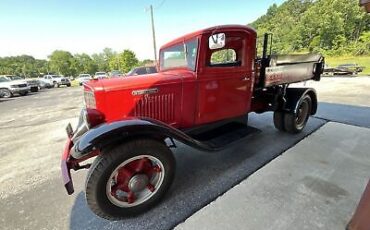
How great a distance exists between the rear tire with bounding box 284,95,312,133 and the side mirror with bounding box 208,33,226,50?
2.31 m

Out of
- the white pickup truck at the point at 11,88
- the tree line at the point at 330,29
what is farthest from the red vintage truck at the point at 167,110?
the tree line at the point at 330,29

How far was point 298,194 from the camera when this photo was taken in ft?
8.07

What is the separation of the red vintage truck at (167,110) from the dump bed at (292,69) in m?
0.02

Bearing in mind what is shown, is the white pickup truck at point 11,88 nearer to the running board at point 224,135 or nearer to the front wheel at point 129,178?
the running board at point 224,135

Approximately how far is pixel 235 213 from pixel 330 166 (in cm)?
175

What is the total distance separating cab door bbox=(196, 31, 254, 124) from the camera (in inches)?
118

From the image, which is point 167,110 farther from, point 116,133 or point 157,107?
point 116,133

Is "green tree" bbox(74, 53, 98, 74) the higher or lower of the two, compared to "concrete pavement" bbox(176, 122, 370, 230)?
higher

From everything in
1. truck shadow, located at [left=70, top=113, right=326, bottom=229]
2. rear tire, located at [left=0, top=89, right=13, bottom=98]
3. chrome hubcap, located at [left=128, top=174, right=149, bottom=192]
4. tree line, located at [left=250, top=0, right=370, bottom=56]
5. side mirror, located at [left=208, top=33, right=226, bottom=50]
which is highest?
tree line, located at [left=250, top=0, right=370, bottom=56]

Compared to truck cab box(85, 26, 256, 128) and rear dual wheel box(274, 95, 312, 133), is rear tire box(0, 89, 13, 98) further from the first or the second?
rear dual wheel box(274, 95, 312, 133)

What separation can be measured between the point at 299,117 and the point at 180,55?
2.89 meters

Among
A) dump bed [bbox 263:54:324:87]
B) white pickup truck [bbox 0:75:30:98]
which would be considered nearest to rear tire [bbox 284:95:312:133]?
dump bed [bbox 263:54:324:87]

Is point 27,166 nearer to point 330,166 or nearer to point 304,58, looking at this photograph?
point 330,166

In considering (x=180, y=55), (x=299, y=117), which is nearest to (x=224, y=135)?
(x=180, y=55)
